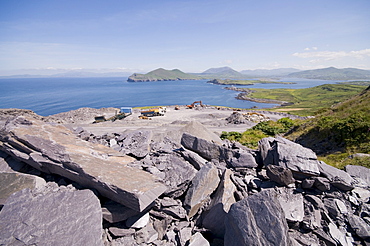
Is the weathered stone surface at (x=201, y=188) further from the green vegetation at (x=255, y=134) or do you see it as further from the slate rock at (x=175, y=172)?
the green vegetation at (x=255, y=134)

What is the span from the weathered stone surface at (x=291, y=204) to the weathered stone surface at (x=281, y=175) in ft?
1.05

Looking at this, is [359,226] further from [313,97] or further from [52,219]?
[313,97]

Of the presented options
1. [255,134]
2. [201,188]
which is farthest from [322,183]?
[255,134]

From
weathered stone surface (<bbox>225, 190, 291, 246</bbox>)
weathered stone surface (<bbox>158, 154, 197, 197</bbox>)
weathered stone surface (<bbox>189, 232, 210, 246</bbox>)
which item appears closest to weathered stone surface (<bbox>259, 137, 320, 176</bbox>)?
weathered stone surface (<bbox>225, 190, 291, 246</bbox>)

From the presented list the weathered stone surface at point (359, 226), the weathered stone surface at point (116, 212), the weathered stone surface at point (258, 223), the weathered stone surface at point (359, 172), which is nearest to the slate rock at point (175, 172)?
the weathered stone surface at point (116, 212)

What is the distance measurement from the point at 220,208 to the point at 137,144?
240 inches

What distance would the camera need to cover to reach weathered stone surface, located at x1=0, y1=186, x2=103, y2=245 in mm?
5742

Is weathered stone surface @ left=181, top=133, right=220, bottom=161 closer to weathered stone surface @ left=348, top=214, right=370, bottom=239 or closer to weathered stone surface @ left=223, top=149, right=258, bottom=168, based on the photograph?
weathered stone surface @ left=223, top=149, right=258, bottom=168

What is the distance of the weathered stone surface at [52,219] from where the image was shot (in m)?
5.74

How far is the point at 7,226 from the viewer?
6.04m

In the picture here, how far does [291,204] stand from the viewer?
691 cm

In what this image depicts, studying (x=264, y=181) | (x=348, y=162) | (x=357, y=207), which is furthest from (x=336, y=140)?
(x=264, y=181)

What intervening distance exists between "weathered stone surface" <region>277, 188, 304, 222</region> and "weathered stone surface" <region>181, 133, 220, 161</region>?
3618mm

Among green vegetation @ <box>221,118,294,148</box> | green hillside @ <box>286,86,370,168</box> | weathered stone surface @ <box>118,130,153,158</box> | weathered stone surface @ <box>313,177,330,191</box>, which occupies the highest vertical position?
weathered stone surface @ <box>118,130,153,158</box>
